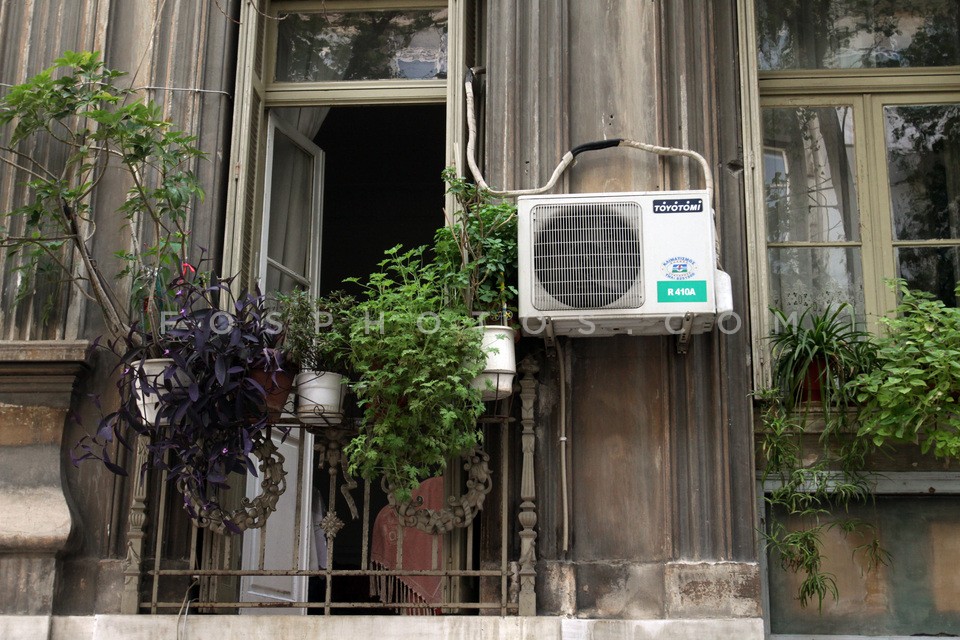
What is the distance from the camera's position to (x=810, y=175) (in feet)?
18.9

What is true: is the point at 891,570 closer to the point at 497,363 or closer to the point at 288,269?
the point at 497,363

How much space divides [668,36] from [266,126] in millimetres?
1915

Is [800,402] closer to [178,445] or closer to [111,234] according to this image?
[178,445]

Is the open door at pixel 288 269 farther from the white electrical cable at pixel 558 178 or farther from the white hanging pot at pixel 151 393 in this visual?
the white electrical cable at pixel 558 178

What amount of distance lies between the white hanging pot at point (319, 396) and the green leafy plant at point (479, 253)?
0.59 metres

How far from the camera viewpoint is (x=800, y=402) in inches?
198

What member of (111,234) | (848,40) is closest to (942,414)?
(848,40)

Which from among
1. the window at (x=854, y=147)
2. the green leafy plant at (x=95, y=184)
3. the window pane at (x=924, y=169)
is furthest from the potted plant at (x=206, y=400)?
the window pane at (x=924, y=169)

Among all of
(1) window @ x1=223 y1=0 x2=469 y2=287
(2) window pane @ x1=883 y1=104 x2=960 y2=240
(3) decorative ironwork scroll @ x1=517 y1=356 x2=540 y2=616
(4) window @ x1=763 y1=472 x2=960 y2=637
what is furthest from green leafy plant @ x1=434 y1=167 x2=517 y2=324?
(2) window pane @ x1=883 y1=104 x2=960 y2=240

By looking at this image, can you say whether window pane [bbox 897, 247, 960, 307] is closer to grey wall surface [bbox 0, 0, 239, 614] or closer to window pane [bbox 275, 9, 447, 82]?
window pane [bbox 275, 9, 447, 82]

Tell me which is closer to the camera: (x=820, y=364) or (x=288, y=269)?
(x=820, y=364)

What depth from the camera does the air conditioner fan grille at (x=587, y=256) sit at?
182 inches

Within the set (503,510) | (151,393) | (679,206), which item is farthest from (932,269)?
(151,393)

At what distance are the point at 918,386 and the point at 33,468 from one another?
3552 mm
